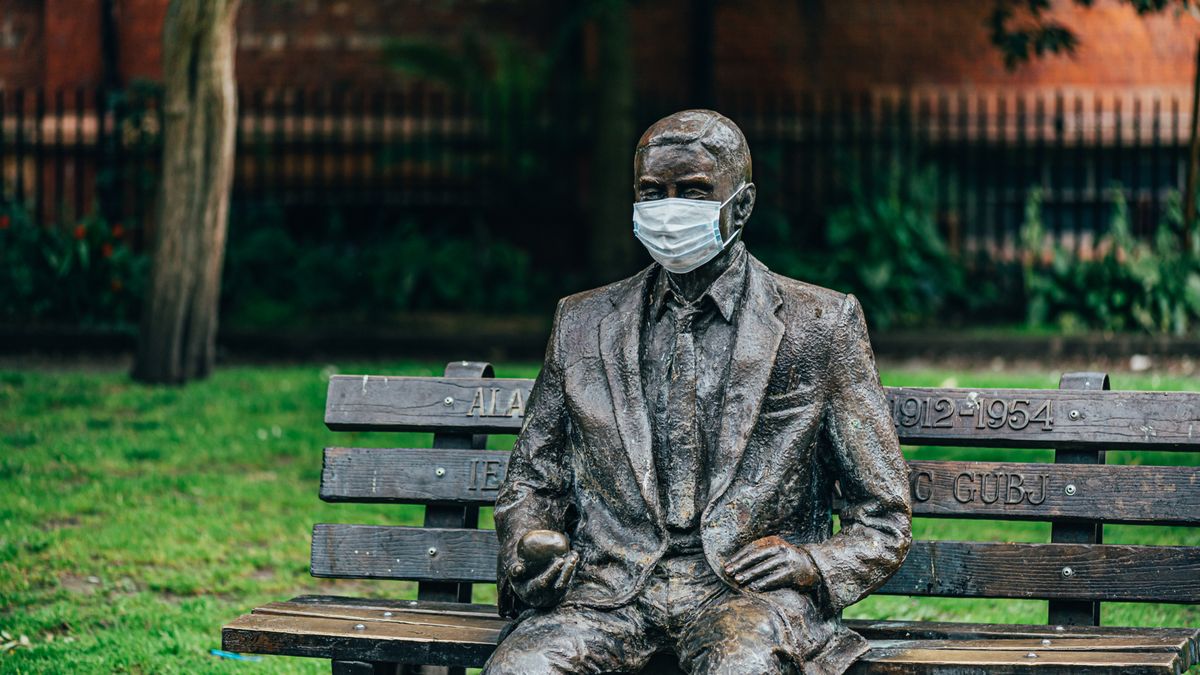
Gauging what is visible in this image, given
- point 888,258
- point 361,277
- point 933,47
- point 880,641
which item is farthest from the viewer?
point 933,47

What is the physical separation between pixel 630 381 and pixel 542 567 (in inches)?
20.8

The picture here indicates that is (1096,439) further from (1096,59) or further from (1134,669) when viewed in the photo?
(1096,59)

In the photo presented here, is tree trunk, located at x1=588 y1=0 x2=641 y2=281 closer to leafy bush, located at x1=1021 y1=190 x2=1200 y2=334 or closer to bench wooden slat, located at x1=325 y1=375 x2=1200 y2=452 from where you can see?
leafy bush, located at x1=1021 y1=190 x2=1200 y2=334

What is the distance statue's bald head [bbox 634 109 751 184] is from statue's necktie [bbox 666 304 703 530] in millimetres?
448

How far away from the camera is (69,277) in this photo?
43.0 feet

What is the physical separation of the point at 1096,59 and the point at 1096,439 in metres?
→ 13.2

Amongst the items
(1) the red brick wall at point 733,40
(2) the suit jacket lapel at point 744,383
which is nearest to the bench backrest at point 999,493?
(2) the suit jacket lapel at point 744,383

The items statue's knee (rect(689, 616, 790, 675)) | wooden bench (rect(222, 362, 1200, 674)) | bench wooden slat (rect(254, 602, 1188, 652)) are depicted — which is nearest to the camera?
statue's knee (rect(689, 616, 790, 675))

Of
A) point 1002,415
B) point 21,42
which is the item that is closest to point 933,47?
point 21,42

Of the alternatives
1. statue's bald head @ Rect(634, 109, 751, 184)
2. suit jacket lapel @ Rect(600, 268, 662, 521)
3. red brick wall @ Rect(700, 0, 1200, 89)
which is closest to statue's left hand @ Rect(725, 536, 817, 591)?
suit jacket lapel @ Rect(600, 268, 662, 521)

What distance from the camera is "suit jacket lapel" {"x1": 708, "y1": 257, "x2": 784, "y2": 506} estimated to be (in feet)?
14.0

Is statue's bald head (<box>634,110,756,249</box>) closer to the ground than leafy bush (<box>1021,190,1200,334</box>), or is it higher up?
higher up

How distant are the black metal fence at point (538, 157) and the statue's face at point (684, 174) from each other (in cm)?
1015

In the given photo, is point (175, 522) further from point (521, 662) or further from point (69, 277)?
point (69, 277)
